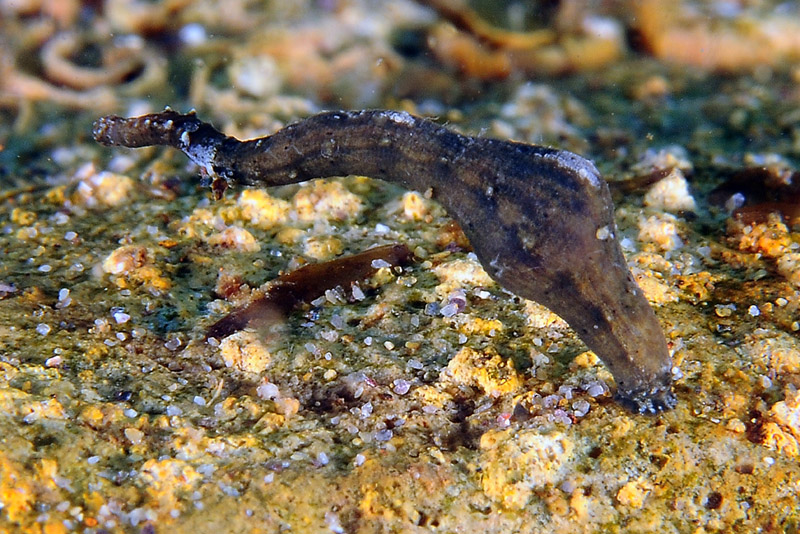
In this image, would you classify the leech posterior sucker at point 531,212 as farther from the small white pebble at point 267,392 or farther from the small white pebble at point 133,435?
the small white pebble at point 133,435

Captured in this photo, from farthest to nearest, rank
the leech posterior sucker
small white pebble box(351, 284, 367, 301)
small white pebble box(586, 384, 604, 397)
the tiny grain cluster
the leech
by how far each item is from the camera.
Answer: small white pebble box(351, 284, 367, 301)
the leech
small white pebble box(586, 384, 604, 397)
the leech posterior sucker
the tiny grain cluster

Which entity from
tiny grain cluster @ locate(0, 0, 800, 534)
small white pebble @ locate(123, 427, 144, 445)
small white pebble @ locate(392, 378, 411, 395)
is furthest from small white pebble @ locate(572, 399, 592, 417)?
small white pebble @ locate(123, 427, 144, 445)

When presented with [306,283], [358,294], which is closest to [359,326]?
[358,294]

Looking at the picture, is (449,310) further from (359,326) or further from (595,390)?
(595,390)

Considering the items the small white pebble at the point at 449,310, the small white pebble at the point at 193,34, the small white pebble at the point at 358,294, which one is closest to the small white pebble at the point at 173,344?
the small white pebble at the point at 358,294

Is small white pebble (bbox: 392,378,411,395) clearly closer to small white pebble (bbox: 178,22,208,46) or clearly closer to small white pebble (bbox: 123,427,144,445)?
small white pebble (bbox: 123,427,144,445)

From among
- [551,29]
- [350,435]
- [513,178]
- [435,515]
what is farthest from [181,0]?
[435,515]
